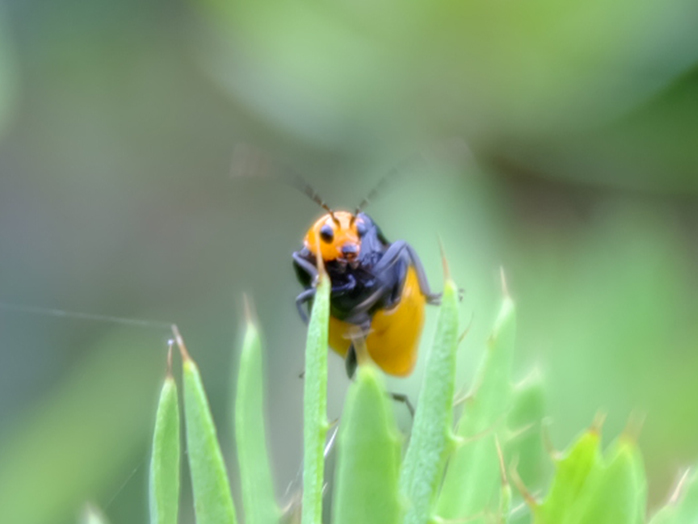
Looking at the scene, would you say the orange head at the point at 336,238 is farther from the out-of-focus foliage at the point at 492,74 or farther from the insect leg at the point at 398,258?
the out-of-focus foliage at the point at 492,74

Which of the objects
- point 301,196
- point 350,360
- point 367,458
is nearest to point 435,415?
point 367,458

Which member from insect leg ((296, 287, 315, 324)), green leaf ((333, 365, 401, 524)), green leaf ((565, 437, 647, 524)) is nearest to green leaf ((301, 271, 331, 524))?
green leaf ((333, 365, 401, 524))

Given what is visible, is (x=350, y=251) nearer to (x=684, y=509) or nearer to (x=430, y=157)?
(x=684, y=509)

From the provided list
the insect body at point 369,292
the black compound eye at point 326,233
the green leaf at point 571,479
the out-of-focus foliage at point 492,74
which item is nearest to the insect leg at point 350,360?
the insect body at point 369,292

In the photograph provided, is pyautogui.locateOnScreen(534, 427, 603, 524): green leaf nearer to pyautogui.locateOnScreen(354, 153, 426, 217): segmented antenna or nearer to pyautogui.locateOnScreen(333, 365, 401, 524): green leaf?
pyautogui.locateOnScreen(333, 365, 401, 524): green leaf

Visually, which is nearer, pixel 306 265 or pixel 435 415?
pixel 435 415

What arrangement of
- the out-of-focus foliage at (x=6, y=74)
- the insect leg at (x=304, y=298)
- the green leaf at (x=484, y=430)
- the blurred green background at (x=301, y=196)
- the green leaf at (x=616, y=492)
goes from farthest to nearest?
the out-of-focus foliage at (x=6, y=74) → the blurred green background at (x=301, y=196) → the insect leg at (x=304, y=298) → the green leaf at (x=484, y=430) → the green leaf at (x=616, y=492)
